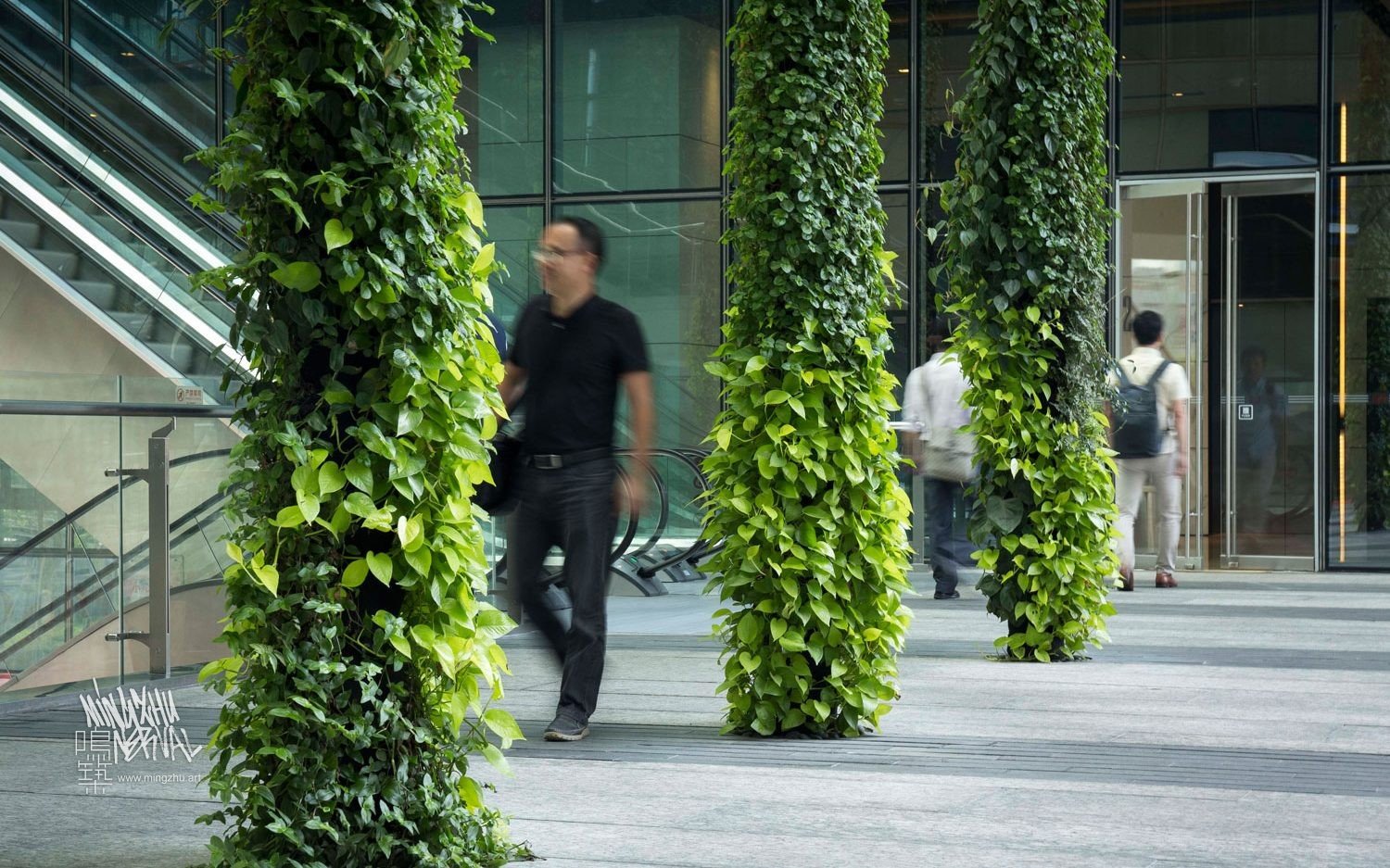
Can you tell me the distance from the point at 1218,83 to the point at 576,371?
416 inches

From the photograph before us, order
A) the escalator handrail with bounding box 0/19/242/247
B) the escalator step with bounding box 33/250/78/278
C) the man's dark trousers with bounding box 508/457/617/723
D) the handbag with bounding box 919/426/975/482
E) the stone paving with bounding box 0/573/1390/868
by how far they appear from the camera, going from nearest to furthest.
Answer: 1. the stone paving with bounding box 0/573/1390/868
2. the man's dark trousers with bounding box 508/457/617/723
3. the handbag with bounding box 919/426/975/482
4. the escalator step with bounding box 33/250/78/278
5. the escalator handrail with bounding box 0/19/242/247

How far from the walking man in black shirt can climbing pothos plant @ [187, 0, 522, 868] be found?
2197 mm

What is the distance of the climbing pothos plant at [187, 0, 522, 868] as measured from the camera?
12.2ft

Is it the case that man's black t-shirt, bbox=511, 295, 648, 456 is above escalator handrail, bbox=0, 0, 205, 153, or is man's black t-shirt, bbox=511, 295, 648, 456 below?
below

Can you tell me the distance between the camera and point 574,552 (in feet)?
20.1

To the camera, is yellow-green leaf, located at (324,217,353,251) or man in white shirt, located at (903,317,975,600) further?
man in white shirt, located at (903,317,975,600)

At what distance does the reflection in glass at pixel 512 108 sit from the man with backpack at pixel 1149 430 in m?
6.47

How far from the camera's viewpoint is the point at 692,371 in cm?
1581

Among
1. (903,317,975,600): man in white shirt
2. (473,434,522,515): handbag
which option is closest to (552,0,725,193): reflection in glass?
(903,317,975,600): man in white shirt

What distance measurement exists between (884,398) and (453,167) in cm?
295

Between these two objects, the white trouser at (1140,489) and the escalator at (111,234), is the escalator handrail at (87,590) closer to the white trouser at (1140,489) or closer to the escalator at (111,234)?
the escalator at (111,234)

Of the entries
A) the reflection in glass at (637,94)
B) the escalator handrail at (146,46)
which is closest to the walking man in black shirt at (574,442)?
the reflection in glass at (637,94)

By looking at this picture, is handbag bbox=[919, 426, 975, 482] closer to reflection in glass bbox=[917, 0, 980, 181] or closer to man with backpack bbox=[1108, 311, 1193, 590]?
man with backpack bbox=[1108, 311, 1193, 590]

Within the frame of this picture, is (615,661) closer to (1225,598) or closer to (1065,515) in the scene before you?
(1065,515)
